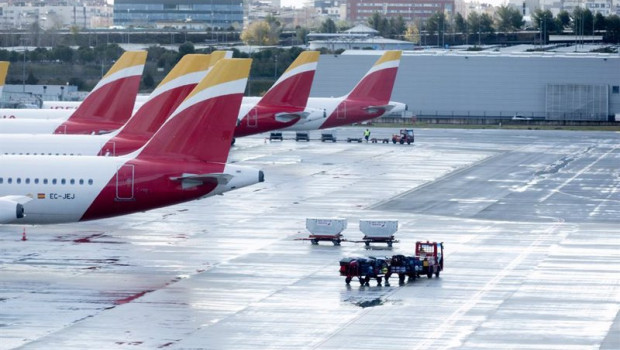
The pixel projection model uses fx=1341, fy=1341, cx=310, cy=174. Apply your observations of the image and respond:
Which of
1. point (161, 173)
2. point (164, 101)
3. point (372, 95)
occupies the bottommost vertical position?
point (161, 173)

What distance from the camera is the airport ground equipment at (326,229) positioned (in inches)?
2559

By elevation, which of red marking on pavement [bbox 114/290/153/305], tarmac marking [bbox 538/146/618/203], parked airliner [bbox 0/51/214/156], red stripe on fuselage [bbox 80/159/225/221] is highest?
parked airliner [bbox 0/51/214/156]

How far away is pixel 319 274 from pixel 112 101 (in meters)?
35.6

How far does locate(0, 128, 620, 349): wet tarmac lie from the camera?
4425cm

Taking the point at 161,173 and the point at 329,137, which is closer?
the point at 161,173

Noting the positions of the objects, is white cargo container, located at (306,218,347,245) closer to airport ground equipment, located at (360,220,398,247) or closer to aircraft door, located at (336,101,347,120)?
airport ground equipment, located at (360,220,398,247)

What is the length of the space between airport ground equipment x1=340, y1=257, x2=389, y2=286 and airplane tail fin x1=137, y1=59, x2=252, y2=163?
905 cm

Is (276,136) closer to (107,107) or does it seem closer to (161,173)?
(107,107)

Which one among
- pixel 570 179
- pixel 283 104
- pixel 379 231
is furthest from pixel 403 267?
pixel 283 104

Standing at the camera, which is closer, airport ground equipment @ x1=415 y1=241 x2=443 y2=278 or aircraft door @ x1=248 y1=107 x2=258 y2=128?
airport ground equipment @ x1=415 y1=241 x2=443 y2=278

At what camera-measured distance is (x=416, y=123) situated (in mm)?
172875

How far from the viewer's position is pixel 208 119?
59219 mm

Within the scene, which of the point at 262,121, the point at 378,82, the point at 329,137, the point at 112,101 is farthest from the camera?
the point at 329,137

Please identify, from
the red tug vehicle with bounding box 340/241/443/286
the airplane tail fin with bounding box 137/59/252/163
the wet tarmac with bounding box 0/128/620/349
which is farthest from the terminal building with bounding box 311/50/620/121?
the red tug vehicle with bounding box 340/241/443/286
